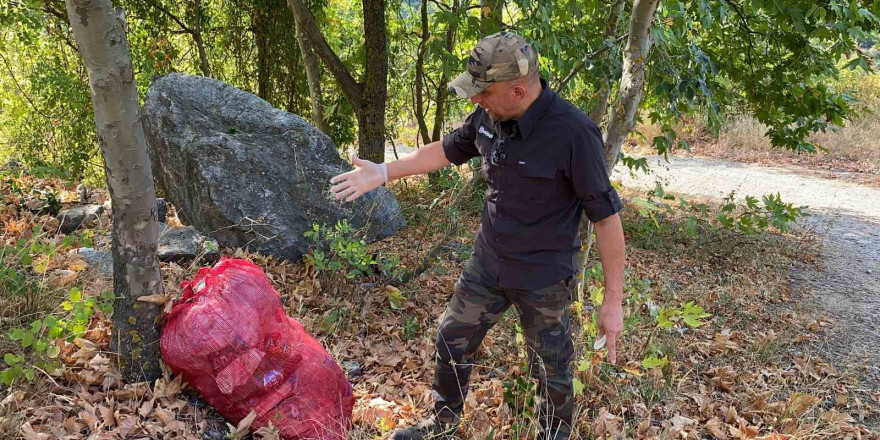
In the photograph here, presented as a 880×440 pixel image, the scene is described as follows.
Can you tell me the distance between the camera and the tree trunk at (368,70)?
6223 mm

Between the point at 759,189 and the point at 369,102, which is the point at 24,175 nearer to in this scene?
the point at 369,102

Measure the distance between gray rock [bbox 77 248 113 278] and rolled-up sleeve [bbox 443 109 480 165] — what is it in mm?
2468

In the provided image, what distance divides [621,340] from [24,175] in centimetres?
611

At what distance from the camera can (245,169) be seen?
15.1 ft

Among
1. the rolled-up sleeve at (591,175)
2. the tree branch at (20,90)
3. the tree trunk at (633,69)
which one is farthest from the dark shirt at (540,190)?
the tree branch at (20,90)

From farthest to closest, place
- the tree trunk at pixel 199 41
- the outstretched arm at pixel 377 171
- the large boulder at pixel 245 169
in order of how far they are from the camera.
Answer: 1. the tree trunk at pixel 199 41
2. the large boulder at pixel 245 169
3. the outstretched arm at pixel 377 171

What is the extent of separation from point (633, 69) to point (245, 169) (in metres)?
3.00

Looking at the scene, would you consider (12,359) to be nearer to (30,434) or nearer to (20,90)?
(30,434)

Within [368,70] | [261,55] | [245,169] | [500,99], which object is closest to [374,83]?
[368,70]

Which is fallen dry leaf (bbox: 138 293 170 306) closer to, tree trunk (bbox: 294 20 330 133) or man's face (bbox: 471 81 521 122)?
man's face (bbox: 471 81 521 122)

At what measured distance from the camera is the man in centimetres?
226

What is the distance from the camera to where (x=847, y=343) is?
185 inches

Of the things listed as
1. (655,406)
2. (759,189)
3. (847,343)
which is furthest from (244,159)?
(759,189)

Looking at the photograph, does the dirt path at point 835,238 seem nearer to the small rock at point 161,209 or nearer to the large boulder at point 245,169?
the large boulder at point 245,169
